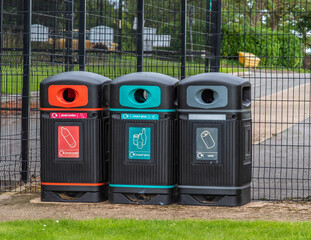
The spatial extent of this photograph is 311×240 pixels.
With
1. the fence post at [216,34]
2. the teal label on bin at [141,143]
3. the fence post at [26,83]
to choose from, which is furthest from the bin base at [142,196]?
the fence post at [216,34]

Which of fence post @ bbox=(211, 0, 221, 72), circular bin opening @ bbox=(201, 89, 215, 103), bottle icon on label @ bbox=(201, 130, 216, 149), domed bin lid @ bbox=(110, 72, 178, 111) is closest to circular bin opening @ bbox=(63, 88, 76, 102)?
domed bin lid @ bbox=(110, 72, 178, 111)

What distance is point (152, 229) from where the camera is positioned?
18.9 ft

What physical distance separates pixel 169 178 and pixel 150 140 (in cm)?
44

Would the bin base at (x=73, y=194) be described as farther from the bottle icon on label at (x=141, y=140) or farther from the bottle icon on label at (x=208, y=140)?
the bottle icon on label at (x=208, y=140)

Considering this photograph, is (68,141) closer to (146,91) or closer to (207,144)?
(146,91)

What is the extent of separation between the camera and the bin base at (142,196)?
22.6ft

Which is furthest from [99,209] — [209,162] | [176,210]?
[209,162]

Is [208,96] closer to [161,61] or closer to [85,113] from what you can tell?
[85,113]

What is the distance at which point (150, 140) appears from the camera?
685 centimetres

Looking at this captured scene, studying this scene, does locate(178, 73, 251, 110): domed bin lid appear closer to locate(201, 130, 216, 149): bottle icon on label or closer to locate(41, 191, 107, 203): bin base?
locate(201, 130, 216, 149): bottle icon on label

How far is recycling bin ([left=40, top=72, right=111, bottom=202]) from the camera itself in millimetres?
6967

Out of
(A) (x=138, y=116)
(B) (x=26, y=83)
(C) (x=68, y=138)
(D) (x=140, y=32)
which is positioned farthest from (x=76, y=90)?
(D) (x=140, y=32)

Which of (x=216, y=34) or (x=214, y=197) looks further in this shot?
(x=216, y=34)

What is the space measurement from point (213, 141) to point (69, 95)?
1.72 metres
